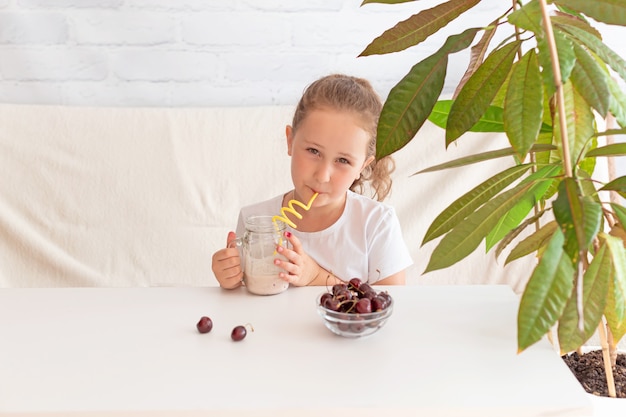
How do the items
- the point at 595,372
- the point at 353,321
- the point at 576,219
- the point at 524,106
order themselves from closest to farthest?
1. the point at 576,219
2. the point at 524,106
3. the point at 353,321
4. the point at 595,372

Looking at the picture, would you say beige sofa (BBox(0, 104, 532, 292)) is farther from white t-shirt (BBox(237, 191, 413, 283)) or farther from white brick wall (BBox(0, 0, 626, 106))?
white t-shirt (BBox(237, 191, 413, 283))

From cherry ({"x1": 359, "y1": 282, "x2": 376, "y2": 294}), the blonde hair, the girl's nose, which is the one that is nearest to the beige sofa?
the blonde hair

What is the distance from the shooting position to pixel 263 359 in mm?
951

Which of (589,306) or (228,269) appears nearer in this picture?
(589,306)

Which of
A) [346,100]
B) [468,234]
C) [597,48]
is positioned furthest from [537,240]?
[346,100]

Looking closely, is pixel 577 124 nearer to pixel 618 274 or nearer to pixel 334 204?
pixel 618 274

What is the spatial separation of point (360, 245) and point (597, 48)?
84cm

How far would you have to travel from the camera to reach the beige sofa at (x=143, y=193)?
212 centimetres

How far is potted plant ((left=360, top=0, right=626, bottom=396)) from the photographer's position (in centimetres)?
79

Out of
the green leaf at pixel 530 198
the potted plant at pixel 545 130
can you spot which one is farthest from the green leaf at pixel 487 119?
the green leaf at pixel 530 198

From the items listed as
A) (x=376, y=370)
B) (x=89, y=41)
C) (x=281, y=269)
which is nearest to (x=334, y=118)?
(x=281, y=269)

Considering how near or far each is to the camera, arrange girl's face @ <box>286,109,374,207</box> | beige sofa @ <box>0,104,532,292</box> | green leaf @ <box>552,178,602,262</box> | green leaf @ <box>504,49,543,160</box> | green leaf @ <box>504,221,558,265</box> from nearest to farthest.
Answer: green leaf @ <box>552,178,602,262</box> < green leaf @ <box>504,49,543,160</box> < green leaf @ <box>504,221,558,265</box> < girl's face @ <box>286,109,374,207</box> < beige sofa @ <box>0,104,532,292</box>

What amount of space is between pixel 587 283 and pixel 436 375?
228 millimetres

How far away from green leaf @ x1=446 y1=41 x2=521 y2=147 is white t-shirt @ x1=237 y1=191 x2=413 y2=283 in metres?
0.72
